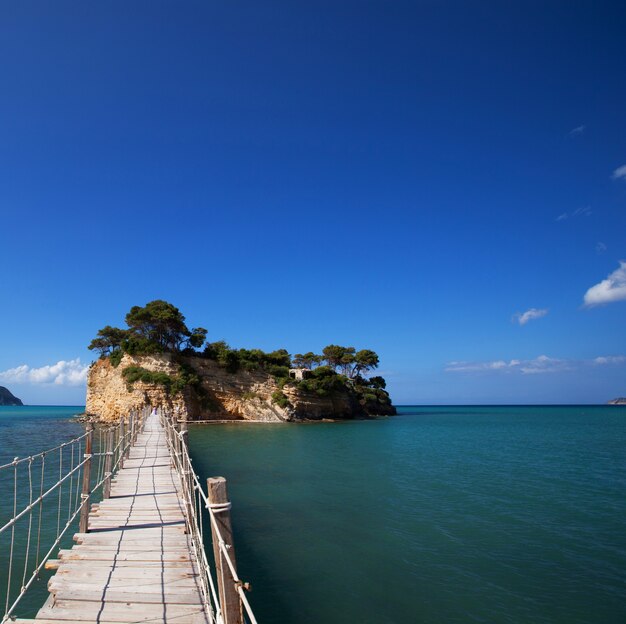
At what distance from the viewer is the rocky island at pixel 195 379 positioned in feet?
136

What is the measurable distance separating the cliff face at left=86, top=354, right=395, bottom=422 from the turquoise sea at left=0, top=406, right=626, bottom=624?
24227 millimetres

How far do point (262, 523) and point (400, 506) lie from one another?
430cm

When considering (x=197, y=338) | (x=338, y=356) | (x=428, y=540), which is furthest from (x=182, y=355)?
(x=428, y=540)

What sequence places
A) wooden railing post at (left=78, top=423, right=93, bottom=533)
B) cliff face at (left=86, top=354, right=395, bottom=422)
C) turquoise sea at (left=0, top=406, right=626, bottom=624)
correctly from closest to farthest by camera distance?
wooden railing post at (left=78, top=423, right=93, bottom=533) → turquoise sea at (left=0, top=406, right=626, bottom=624) → cliff face at (left=86, top=354, right=395, bottom=422)

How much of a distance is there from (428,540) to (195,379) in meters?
37.3

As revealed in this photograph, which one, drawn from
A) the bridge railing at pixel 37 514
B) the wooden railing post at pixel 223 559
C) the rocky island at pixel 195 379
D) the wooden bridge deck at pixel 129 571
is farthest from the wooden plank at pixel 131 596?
the rocky island at pixel 195 379

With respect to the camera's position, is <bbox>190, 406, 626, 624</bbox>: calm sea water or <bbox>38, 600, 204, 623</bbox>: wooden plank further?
<bbox>190, 406, 626, 624</bbox>: calm sea water

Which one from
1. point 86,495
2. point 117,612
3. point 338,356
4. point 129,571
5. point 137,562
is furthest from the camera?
point 338,356

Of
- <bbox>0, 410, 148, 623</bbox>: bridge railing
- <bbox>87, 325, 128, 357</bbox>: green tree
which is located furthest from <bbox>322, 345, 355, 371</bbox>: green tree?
<bbox>0, 410, 148, 623</bbox>: bridge railing

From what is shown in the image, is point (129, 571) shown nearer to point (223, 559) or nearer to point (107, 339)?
point (223, 559)

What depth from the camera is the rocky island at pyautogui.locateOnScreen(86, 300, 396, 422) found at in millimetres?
41375

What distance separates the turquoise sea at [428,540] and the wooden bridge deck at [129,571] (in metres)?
1.71

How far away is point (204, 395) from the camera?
45438mm

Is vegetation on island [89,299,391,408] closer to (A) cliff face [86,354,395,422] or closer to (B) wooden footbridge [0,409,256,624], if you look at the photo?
(A) cliff face [86,354,395,422]
